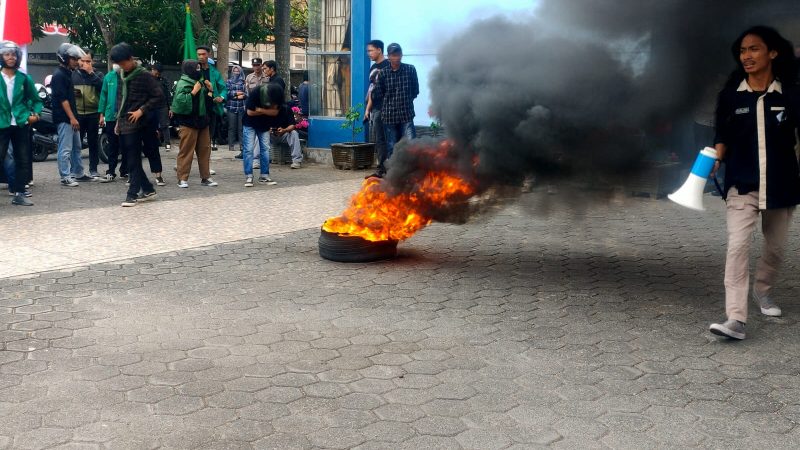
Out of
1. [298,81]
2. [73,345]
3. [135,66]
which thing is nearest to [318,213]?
[135,66]

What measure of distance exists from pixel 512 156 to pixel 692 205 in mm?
1542

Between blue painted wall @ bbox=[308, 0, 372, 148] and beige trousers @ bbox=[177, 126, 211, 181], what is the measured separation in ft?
10.8

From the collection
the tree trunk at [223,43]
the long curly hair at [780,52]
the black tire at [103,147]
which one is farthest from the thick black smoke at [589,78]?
the tree trunk at [223,43]

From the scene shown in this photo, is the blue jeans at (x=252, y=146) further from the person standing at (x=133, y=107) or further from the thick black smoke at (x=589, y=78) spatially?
the thick black smoke at (x=589, y=78)

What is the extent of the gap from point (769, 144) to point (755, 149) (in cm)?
8

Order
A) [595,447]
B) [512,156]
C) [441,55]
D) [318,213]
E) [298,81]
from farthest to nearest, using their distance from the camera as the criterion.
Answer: [298,81], [318,213], [441,55], [512,156], [595,447]

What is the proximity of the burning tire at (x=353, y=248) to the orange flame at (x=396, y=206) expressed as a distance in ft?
0.17

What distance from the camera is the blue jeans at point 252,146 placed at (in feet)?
36.8

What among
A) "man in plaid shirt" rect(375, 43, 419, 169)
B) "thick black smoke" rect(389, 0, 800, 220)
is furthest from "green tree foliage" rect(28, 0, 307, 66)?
"thick black smoke" rect(389, 0, 800, 220)

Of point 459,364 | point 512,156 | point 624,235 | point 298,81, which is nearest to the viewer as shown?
point 459,364

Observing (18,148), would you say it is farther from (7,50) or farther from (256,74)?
(256,74)

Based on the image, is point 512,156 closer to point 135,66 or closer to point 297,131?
point 135,66

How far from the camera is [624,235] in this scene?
8000 millimetres

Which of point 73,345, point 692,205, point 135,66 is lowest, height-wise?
point 73,345
